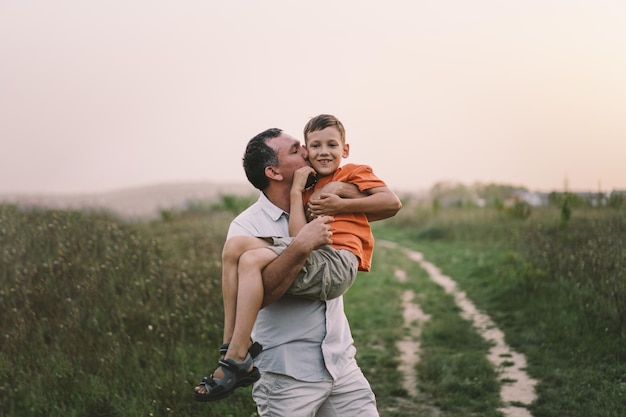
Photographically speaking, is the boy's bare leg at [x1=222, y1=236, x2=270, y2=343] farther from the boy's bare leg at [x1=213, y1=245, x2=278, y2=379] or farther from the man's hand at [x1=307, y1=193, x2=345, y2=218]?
the man's hand at [x1=307, y1=193, x2=345, y2=218]

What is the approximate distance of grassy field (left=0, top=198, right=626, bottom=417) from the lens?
5723mm

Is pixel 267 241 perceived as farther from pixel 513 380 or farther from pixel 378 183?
pixel 513 380

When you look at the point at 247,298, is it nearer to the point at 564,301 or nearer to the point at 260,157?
the point at 260,157

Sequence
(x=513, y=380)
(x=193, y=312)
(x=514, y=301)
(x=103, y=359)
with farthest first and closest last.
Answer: (x=514, y=301) < (x=193, y=312) < (x=513, y=380) < (x=103, y=359)

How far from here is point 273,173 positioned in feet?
10.6

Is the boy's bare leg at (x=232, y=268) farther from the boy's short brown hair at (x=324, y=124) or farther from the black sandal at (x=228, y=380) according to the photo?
the boy's short brown hair at (x=324, y=124)

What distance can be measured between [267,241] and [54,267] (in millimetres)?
5705

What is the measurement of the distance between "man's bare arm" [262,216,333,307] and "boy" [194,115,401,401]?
44mm

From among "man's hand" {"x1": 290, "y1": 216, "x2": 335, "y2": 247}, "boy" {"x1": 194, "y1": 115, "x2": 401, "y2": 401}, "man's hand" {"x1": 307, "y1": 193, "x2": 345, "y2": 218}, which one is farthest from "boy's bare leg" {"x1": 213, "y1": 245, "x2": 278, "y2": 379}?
"man's hand" {"x1": 307, "y1": 193, "x2": 345, "y2": 218}

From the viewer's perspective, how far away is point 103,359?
596 centimetres

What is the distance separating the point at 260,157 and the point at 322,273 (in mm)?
704

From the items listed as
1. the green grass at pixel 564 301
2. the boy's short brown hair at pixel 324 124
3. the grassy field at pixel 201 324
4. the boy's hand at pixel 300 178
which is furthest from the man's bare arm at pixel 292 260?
the green grass at pixel 564 301

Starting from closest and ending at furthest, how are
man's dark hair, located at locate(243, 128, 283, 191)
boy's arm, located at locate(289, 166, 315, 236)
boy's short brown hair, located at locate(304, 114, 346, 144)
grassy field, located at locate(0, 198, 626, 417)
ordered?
boy's arm, located at locate(289, 166, 315, 236) < man's dark hair, located at locate(243, 128, 283, 191) < boy's short brown hair, located at locate(304, 114, 346, 144) < grassy field, located at locate(0, 198, 626, 417)

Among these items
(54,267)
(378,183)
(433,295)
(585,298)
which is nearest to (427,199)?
(433,295)
